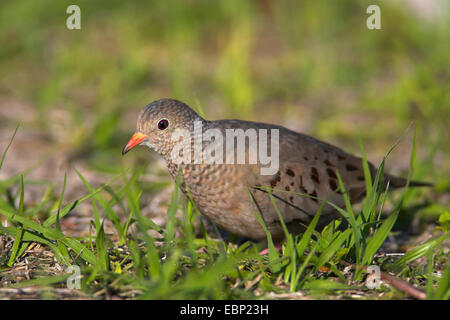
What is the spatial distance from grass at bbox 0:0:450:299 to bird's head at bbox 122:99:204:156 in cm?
28

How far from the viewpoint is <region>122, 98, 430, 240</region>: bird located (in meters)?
3.66

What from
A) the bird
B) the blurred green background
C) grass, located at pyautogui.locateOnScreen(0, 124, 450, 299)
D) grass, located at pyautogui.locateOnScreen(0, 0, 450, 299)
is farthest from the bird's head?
the blurred green background

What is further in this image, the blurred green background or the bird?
the blurred green background

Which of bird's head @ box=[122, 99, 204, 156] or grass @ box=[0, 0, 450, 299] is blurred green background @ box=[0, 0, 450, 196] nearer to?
grass @ box=[0, 0, 450, 299]

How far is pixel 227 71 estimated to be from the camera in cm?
750

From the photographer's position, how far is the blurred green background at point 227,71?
609 cm

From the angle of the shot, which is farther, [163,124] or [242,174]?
[163,124]

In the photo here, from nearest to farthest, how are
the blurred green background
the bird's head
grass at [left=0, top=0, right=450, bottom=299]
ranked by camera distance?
grass at [left=0, top=0, right=450, bottom=299], the bird's head, the blurred green background

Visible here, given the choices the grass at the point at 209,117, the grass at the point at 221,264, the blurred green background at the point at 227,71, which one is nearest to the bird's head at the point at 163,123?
the grass at the point at 209,117

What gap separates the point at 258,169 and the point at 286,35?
18.5 feet

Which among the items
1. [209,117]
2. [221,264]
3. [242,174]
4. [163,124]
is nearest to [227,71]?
[209,117]

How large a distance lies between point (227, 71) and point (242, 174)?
401 centimetres

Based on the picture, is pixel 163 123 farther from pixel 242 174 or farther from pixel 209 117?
pixel 209 117

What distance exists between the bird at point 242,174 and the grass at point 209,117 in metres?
0.18
